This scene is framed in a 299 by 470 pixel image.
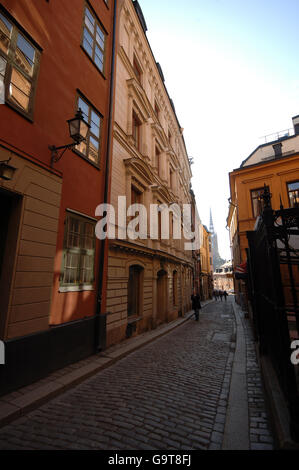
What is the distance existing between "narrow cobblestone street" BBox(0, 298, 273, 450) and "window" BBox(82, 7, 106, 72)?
1020 cm

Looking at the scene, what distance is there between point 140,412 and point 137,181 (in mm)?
9208

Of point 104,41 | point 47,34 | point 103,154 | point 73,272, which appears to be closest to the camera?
point 47,34

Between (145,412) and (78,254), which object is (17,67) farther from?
(145,412)

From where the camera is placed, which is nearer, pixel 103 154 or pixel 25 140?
pixel 25 140

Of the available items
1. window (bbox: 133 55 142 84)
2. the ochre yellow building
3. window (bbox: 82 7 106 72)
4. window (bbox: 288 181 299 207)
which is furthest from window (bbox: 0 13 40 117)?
the ochre yellow building

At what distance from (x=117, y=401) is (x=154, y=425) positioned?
3.31 feet

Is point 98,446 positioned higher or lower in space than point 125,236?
lower

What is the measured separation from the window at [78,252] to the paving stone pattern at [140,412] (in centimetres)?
254

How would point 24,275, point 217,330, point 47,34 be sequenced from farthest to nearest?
point 217,330
point 47,34
point 24,275

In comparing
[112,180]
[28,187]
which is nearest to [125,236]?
[112,180]

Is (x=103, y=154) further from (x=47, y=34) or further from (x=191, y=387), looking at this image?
(x=191, y=387)

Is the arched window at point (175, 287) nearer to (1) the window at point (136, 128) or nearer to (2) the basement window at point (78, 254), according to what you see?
(1) the window at point (136, 128)

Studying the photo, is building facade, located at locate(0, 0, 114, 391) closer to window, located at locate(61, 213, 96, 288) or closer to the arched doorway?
window, located at locate(61, 213, 96, 288)
